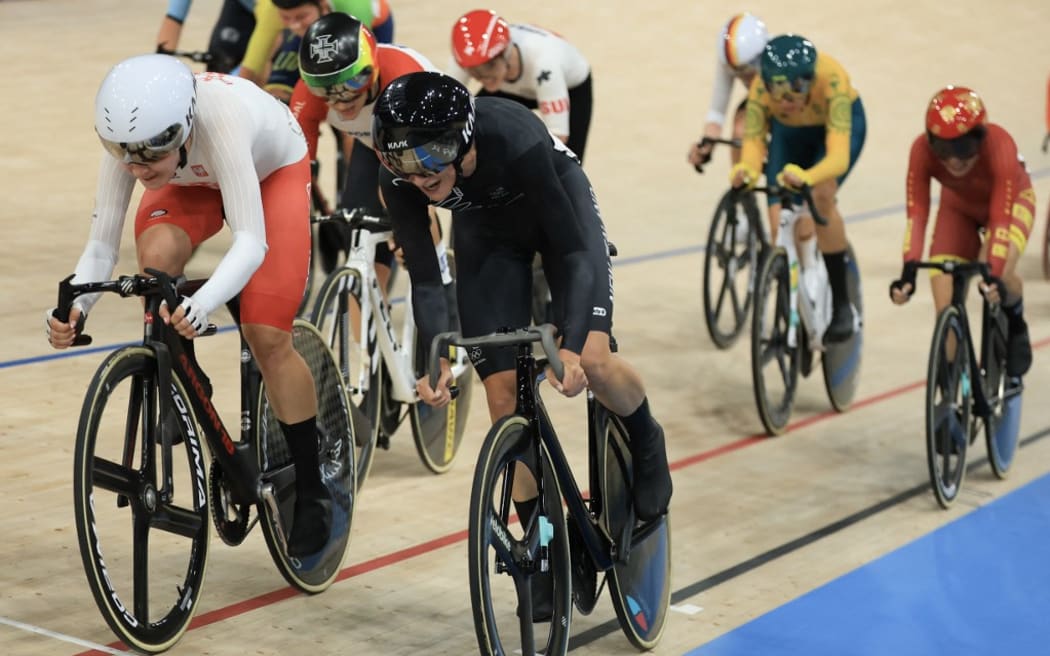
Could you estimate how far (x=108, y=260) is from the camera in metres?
3.25

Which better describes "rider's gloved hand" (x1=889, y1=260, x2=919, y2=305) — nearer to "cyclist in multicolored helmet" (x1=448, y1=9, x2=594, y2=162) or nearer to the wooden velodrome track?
the wooden velodrome track

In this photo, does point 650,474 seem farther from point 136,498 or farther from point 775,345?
point 775,345

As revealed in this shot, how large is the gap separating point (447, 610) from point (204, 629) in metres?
0.59

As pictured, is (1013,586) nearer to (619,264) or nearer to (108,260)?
(108,260)

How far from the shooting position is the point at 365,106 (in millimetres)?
4230

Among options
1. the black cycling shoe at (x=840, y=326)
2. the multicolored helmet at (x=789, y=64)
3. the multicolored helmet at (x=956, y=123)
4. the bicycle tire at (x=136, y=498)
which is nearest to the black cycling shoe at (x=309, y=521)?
the bicycle tire at (x=136, y=498)

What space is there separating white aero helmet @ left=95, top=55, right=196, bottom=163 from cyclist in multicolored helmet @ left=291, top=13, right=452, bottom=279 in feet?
3.14

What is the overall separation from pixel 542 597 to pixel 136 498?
856 millimetres

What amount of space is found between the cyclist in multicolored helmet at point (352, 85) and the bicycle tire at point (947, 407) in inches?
58.9

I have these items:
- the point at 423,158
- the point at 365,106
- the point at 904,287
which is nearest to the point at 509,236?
the point at 423,158

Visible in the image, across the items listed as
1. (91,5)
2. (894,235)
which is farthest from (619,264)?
(91,5)

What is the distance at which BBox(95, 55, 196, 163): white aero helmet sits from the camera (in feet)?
9.70

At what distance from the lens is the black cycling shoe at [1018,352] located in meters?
4.96

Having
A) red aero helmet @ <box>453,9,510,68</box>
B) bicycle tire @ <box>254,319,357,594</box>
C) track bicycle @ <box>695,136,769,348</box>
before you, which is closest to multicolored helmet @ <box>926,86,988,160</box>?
red aero helmet @ <box>453,9,510,68</box>
